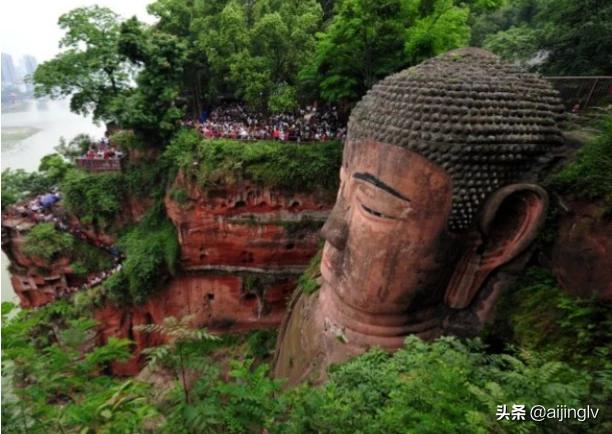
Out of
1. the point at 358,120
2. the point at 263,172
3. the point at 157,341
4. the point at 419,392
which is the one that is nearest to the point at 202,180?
the point at 263,172

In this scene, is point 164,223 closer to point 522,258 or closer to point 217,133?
point 217,133

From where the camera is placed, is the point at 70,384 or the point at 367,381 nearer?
the point at 70,384

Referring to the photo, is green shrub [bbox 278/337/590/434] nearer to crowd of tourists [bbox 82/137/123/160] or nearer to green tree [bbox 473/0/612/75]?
green tree [bbox 473/0/612/75]

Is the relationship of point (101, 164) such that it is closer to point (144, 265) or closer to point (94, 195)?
point (94, 195)

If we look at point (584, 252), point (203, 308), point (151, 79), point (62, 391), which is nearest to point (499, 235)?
point (584, 252)

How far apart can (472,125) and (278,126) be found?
9.84 metres

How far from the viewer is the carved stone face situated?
5.29 m

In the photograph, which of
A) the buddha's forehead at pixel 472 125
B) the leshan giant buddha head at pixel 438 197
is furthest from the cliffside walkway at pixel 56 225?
the buddha's forehead at pixel 472 125

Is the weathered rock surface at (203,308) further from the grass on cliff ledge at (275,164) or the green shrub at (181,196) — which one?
the grass on cliff ledge at (275,164)

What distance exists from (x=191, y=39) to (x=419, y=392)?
Answer: 1659cm

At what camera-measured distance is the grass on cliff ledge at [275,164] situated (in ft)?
41.1

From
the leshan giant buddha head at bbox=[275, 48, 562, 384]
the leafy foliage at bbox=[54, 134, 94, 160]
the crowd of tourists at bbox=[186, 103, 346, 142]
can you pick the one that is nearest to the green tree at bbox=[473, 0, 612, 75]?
→ the crowd of tourists at bbox=[186, 103, 346, 142]

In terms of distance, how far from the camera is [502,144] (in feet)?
16.9

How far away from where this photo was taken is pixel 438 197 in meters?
5.29
